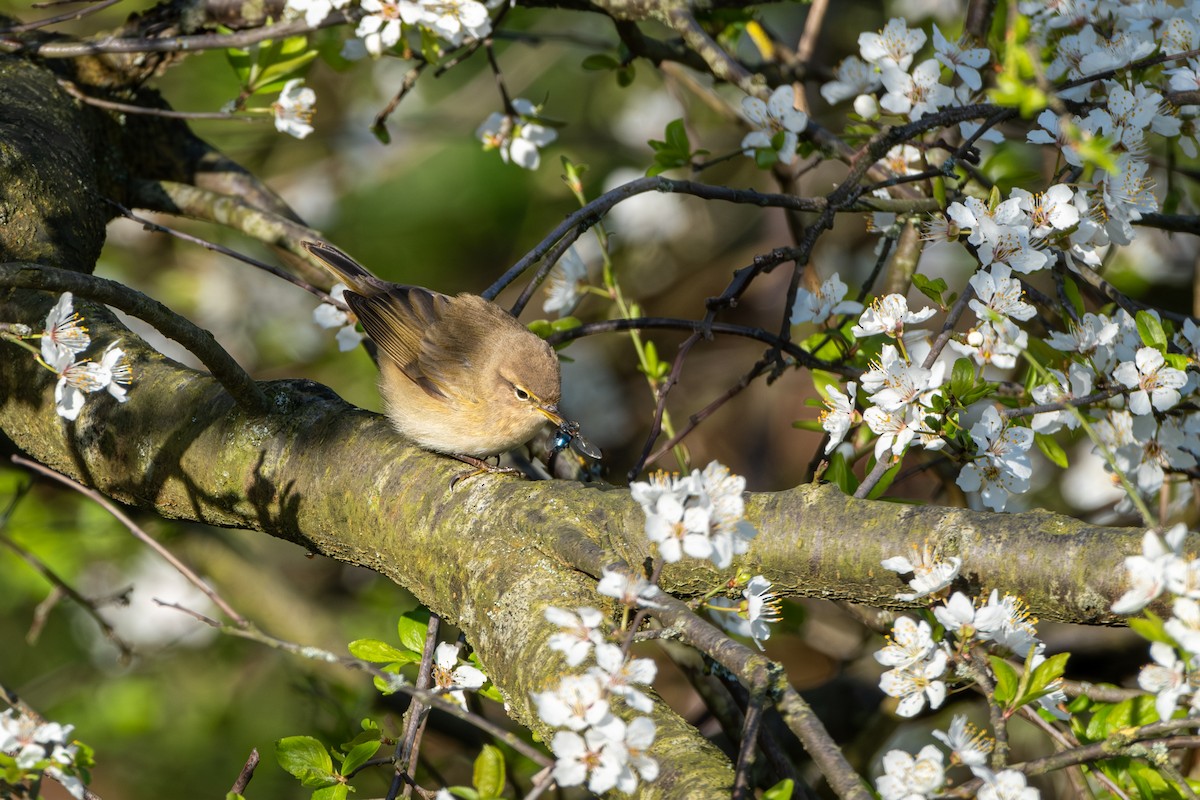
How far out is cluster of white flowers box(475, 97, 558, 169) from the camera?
3633 mm

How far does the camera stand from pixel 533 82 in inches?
297

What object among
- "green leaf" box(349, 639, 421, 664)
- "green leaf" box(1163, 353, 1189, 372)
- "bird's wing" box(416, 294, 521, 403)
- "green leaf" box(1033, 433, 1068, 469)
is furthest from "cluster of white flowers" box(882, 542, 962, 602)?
"bird's wing" box(416, 294, 521, 403)

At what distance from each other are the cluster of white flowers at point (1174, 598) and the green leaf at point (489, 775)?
0.94 metres

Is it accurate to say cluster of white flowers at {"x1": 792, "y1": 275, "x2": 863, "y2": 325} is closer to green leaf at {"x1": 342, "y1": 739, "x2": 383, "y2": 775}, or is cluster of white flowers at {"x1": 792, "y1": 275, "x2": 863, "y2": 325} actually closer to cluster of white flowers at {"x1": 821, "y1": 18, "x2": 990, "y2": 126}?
cluster of white flowers at {"x1": 821, "y1": 18, "x2": 990, "y2": 126}

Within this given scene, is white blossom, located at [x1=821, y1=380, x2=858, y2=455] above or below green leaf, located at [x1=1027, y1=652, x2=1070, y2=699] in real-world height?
above

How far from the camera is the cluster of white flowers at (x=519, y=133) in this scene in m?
3.63

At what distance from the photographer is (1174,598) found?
60.2 inches


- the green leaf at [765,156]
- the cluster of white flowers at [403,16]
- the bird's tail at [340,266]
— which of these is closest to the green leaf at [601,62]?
the cluster of white flowers at [403,16]

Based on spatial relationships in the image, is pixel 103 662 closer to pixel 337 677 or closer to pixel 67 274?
pixel 337 677

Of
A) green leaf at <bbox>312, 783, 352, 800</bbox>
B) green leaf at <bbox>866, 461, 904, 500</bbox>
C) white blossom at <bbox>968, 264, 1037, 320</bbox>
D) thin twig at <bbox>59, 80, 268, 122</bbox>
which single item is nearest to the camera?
green leaf at <bbox>312, 783, 352, 800</bbox>

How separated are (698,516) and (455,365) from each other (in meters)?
2.26

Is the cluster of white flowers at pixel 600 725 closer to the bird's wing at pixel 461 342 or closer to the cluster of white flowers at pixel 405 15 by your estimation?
the cluster of white flowers at pixel 405 15

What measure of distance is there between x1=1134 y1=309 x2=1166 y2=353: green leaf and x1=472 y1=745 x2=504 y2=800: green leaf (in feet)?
5.59

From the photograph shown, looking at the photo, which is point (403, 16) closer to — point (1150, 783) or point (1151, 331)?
point (1151, 331)
